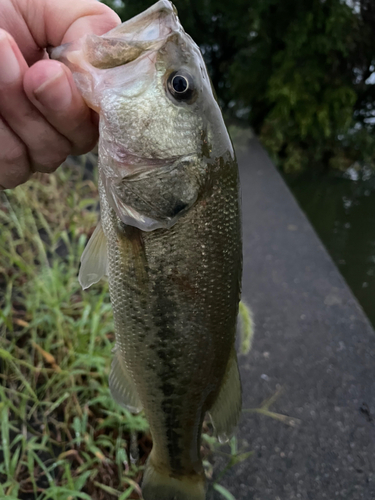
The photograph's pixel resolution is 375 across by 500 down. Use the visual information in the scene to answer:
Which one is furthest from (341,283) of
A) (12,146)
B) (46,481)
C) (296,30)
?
(296,30)

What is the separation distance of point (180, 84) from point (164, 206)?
0.29 m

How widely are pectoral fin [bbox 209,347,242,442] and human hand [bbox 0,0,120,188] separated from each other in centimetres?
76

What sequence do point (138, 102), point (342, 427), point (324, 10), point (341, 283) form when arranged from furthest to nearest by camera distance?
point (324, 10) < point (341, 283) < point (342, 427) < point (138, 102)

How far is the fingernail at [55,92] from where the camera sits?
800mm

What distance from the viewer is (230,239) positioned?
94 centimetres

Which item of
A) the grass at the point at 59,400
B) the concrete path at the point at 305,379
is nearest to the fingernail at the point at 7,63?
the grass at the point at 59,400

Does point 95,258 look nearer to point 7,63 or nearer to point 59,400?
point 7,63

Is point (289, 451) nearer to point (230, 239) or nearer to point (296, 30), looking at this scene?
point (230, 239)

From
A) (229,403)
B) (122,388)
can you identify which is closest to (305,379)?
(229,403)

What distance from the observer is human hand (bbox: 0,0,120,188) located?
0.82m

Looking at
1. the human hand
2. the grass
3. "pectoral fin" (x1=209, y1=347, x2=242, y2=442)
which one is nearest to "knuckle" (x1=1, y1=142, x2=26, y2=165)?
the human hand

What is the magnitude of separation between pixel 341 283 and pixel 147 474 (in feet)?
6.61

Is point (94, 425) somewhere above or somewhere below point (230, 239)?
below

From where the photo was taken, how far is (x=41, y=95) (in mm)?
822
